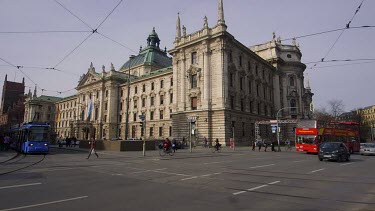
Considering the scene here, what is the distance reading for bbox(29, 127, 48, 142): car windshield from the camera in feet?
74.9

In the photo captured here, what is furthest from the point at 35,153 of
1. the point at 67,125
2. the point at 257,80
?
the point at 67,125

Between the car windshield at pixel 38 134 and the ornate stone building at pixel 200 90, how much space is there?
1112 centimetres

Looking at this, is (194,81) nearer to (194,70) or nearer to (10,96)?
(194,70)

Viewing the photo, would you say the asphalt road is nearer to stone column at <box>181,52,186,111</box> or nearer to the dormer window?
stone column at <box>181,52,186,111</box>

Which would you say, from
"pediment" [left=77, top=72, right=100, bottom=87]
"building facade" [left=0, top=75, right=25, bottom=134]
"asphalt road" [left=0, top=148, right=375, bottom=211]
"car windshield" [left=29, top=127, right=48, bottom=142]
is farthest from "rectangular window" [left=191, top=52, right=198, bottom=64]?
"building facade" [left=0, top=75, right=25, bottom=134]

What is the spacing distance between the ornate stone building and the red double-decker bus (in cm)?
926

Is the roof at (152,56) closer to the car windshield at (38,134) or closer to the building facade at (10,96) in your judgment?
the car windshield at (38,134)

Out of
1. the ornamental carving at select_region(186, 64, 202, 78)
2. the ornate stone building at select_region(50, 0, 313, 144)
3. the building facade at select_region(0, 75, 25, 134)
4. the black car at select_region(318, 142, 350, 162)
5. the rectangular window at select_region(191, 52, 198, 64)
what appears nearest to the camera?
the black car at select_region(318, 142, 350, 162)

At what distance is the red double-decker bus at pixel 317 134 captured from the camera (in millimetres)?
27453

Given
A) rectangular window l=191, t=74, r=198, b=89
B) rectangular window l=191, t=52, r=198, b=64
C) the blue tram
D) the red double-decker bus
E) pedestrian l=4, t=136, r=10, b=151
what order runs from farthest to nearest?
rectangular window l=191, t=52, r=198, b=64 → rectangular window l=191, t=74, r=198, b=89 → pedestrian l=4, t=136, r=10, b=151 → the red double-decker bus → the blue tram

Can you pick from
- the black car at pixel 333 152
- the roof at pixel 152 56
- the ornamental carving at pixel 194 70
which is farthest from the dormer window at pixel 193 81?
the roof at pixel 152 56

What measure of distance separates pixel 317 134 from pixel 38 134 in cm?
2678

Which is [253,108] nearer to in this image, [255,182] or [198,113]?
[198,113]

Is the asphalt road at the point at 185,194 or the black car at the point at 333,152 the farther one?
the black car at the point at 333,152
